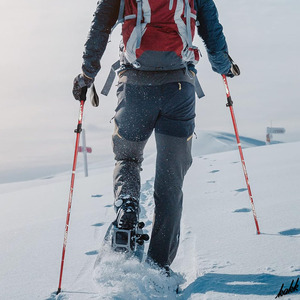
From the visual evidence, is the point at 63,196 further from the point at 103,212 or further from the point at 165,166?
the point at 165,166

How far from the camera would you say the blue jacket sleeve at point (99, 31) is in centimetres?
222

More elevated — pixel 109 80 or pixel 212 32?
pixel 212 32

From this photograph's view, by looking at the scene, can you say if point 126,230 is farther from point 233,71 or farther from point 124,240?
point 233,71

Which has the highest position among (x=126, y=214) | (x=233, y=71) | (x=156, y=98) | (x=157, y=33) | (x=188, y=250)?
(x=157, y=33)

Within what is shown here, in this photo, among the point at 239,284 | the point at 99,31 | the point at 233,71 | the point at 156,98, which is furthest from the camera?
the point at 233,71

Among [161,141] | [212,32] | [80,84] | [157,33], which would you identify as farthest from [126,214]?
[212,32]

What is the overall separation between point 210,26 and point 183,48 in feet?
1.29

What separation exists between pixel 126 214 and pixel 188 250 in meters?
Result: 0.79

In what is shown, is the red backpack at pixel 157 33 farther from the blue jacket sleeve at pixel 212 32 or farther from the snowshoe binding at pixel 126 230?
the snowshoe binding at pixel 126 230

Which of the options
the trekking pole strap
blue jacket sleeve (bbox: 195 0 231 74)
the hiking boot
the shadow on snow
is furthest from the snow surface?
blue jacket sleeve (bbox: 195 0 231 74)

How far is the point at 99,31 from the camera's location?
2.23 metres

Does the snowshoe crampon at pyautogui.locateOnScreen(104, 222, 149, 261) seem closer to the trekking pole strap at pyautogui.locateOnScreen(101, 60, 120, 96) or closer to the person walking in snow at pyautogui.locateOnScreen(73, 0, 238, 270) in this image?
the person walking in snow at pyautogui.locateOnScreen(73, 0, 238, 270)

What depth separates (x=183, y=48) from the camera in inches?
85.4

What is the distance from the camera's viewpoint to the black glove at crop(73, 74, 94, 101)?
2350 mm
